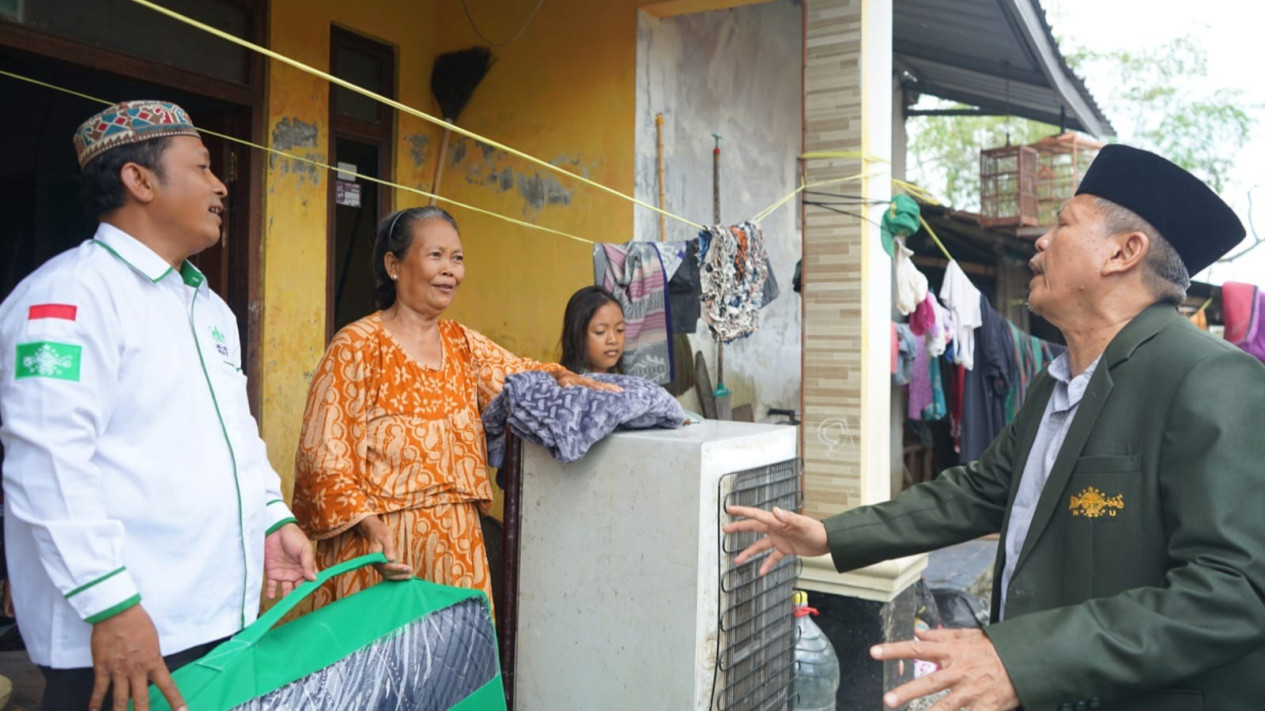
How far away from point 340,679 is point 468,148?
165 inches

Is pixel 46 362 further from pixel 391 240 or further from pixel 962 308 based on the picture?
pixel 962 308

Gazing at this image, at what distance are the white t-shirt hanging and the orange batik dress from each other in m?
5.01

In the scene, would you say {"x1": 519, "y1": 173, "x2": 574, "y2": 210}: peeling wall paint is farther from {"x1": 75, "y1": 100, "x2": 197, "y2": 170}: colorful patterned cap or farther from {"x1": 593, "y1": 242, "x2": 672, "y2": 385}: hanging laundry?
{"x1": 75, "y1": 100, "x2": 197, "y2": 170}: colorful patterned cap

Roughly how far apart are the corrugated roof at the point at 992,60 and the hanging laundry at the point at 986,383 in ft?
6.56

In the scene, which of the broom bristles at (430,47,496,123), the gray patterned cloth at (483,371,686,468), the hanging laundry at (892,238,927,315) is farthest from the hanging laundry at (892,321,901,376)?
the gray patterned cloth at (483,371,686,468)

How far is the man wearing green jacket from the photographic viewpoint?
157 centimetres

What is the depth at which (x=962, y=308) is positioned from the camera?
725 centimetres

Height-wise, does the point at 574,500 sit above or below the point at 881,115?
below

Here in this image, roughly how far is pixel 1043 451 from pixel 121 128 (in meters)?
2.06

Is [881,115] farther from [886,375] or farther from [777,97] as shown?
[777,97]

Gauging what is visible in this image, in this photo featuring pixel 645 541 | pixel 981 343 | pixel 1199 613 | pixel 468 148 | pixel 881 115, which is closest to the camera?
pixel 1199 613

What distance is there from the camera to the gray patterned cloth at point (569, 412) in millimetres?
3023

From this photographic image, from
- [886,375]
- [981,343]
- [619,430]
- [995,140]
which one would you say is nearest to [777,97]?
[981,343]

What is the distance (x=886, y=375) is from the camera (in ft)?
15.7
